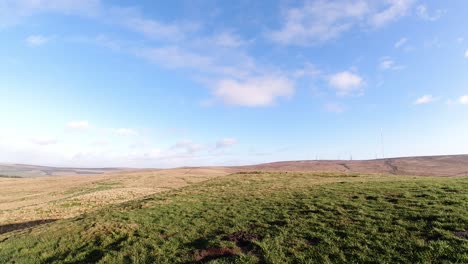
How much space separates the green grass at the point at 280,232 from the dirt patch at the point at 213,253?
52mm

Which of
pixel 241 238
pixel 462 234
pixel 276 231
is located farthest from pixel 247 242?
pixel 462 234

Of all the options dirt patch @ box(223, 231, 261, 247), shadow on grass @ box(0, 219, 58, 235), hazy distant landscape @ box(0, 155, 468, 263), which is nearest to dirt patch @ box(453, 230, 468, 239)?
hazy distant landscape @ box(0, 155, 468, 263)

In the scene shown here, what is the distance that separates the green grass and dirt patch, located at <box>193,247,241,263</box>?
52 millimetres

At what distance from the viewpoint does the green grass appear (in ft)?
38.0

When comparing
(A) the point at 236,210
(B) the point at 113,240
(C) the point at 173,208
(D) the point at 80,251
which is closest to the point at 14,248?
(D) the point at 80,251

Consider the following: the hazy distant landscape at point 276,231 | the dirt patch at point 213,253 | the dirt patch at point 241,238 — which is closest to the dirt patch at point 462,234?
the hazy distant landscape at point 276,231

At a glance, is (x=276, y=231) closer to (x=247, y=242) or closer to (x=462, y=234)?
(x=247, y=242)

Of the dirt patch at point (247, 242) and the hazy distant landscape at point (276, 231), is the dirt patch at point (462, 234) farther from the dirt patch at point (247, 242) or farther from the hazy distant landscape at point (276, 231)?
the dirt patch at point (247, 242)

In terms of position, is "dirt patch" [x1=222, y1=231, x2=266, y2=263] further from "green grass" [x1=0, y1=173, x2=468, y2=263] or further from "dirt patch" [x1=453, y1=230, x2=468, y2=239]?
"dirt patch" [x1=453, y1=230, x2=468, y2=239]

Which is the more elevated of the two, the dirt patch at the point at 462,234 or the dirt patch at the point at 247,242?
the dirt patch at the point at 462,234

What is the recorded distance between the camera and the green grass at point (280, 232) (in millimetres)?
11578

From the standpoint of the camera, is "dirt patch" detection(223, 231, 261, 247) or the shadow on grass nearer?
"dirt patch" detection(223, 231, 261, 247)

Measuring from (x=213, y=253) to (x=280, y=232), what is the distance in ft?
13.3

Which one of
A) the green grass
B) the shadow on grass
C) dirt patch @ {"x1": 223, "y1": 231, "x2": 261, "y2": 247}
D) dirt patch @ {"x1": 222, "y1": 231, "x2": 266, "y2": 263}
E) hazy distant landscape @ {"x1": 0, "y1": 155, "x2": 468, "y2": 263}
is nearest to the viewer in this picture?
the green grass
